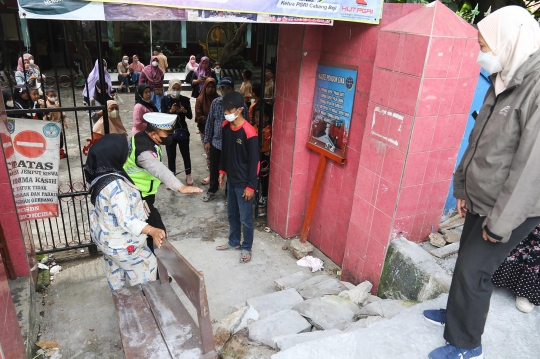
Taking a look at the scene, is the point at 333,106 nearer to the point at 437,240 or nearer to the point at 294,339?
the point at 437,240

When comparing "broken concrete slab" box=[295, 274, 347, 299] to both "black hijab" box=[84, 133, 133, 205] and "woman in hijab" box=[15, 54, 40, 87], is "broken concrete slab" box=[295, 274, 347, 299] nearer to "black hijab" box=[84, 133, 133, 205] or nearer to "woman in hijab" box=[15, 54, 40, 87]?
"black hijab" box=[84, 133, 133, 205]

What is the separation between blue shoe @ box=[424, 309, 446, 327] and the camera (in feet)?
8.52

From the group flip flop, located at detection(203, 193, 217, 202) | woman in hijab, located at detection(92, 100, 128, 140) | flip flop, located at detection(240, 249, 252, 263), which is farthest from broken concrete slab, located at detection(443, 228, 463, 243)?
woman in hijab, located at detection(92, 100, 128, 140)

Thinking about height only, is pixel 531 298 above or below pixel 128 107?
above

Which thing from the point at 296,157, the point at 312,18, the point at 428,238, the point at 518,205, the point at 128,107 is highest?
the point at 312,18

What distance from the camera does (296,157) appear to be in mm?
4723

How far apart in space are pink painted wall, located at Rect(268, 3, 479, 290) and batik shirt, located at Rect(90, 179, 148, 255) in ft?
6.69

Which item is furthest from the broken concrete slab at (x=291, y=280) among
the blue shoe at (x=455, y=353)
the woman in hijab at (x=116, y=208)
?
the blue shoe at (x=455, y=353)

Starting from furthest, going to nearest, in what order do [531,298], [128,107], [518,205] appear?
[128,107] → [531,298] → [518,205]

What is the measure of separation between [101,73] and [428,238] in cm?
344

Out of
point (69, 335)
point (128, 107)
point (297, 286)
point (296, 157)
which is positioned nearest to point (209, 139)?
point (296, 157)

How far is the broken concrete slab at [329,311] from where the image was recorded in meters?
3.01

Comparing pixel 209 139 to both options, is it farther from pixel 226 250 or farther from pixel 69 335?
pixel 69 335

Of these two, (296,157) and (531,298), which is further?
(296,157)
